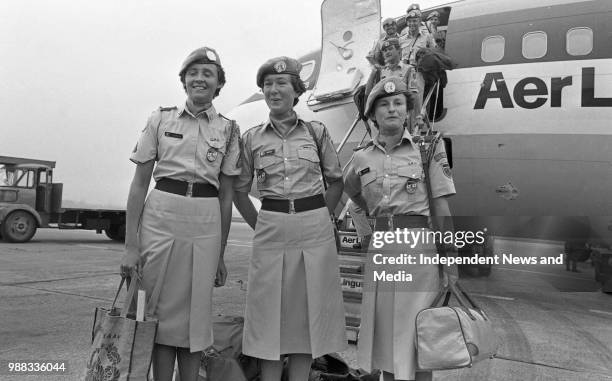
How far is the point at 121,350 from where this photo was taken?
6.66ft

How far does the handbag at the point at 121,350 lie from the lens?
203cm

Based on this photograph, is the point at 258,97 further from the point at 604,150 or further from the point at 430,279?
the point at 430,279

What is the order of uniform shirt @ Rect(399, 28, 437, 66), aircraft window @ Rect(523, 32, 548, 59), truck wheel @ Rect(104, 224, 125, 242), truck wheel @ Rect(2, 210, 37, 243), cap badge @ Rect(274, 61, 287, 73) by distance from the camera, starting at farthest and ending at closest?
truck wheel @ Rect(104, 224, 125, 242), truck wheel @ Rect(2, 210, 37, 243), aircraft window @ Rect(523, 32, 548, 59), uniform shirt @ Rect(399, 28, 437, 66), cap badge @ Rect(274, 61, 287, 73)

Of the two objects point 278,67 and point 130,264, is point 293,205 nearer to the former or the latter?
point 278,67

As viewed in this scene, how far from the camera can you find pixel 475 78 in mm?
6164

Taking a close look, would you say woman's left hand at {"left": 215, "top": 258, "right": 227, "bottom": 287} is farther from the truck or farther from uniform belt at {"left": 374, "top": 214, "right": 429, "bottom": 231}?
the truck

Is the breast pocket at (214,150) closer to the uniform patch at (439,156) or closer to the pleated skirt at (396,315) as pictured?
the pleated skirt at (396,315)

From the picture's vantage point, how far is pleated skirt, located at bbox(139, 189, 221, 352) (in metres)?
2.23

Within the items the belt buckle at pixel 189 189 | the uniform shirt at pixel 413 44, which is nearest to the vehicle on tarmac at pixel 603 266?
the uniform shirt at pixel 413 44

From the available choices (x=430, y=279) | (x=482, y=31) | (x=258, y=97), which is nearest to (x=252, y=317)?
(x=430, y=279)

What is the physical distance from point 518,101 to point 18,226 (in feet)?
47.0

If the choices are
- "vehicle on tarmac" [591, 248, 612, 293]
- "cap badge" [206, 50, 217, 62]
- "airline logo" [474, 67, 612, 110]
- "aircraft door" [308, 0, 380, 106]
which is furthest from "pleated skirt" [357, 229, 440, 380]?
"vehicle on tarmac" [591, 248, 612, 293]

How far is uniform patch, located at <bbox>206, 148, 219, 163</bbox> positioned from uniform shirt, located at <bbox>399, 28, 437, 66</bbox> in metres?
3.69

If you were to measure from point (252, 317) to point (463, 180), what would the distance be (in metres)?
4.86
